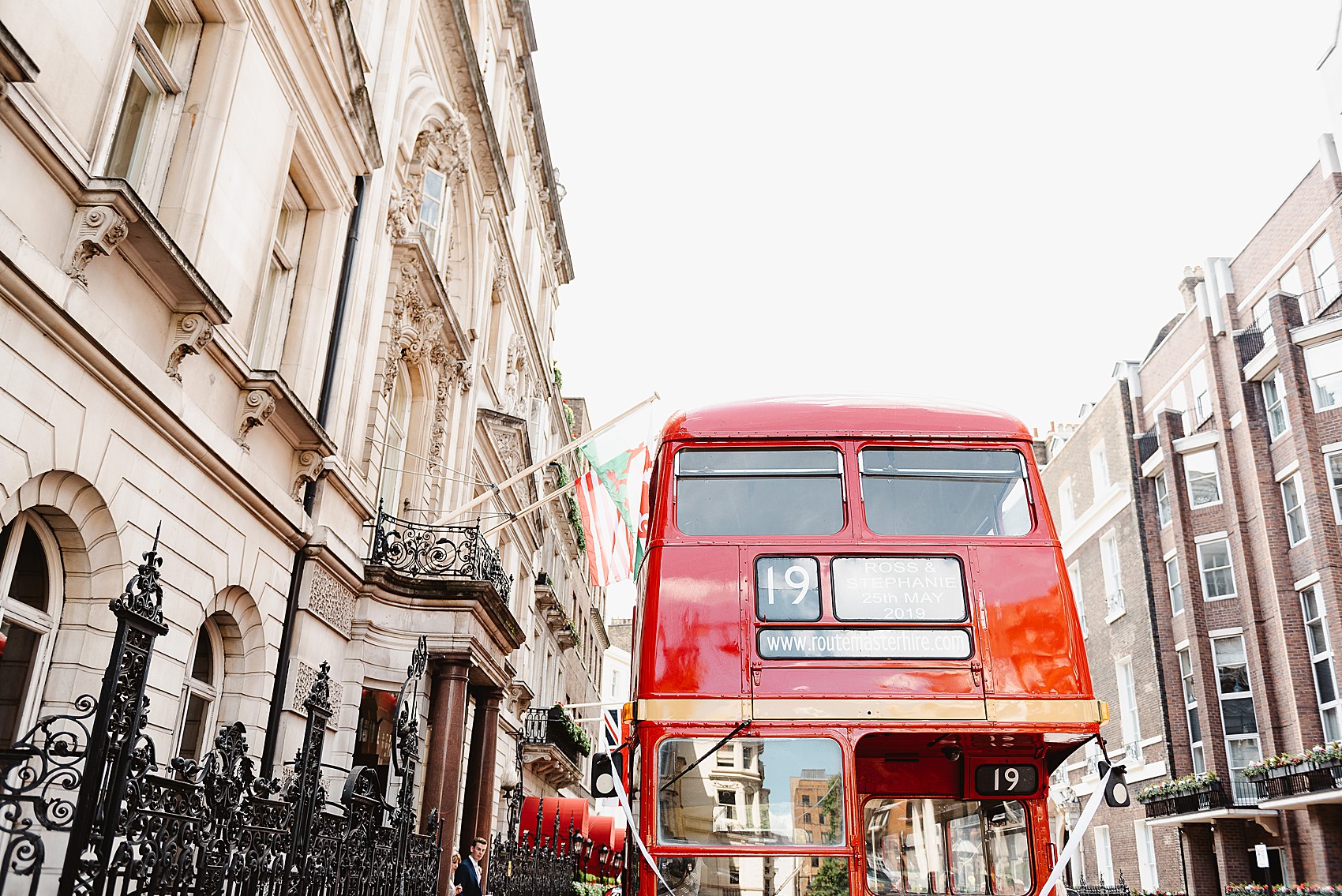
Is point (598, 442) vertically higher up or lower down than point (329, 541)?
higher up

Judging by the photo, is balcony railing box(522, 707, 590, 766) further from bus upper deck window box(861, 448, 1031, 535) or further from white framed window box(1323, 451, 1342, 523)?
white framed window box(1323, 451, 1342, 523)

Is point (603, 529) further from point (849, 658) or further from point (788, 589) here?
point (849, 658)

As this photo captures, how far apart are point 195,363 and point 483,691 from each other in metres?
8.43

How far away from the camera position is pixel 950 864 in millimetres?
7824

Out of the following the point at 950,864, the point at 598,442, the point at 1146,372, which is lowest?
the point at 950,864

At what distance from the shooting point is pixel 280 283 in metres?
11.9

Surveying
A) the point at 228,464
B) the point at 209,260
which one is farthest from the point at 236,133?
the point at 228,464

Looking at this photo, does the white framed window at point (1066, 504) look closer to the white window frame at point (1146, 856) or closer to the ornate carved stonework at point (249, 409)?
the white window frame at point (1146, 856)

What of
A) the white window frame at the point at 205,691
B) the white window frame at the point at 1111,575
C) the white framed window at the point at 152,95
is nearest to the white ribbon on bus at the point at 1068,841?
the white window frame at the point at 205,691

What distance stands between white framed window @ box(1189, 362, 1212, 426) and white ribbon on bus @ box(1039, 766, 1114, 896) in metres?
26.4

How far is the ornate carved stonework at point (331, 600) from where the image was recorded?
38.7 ft

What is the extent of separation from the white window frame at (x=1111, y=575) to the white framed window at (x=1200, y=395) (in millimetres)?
5532

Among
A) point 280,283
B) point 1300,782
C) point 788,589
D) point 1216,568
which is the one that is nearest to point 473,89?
point 280,283

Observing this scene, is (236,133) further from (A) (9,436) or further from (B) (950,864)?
(B) (950,864)
